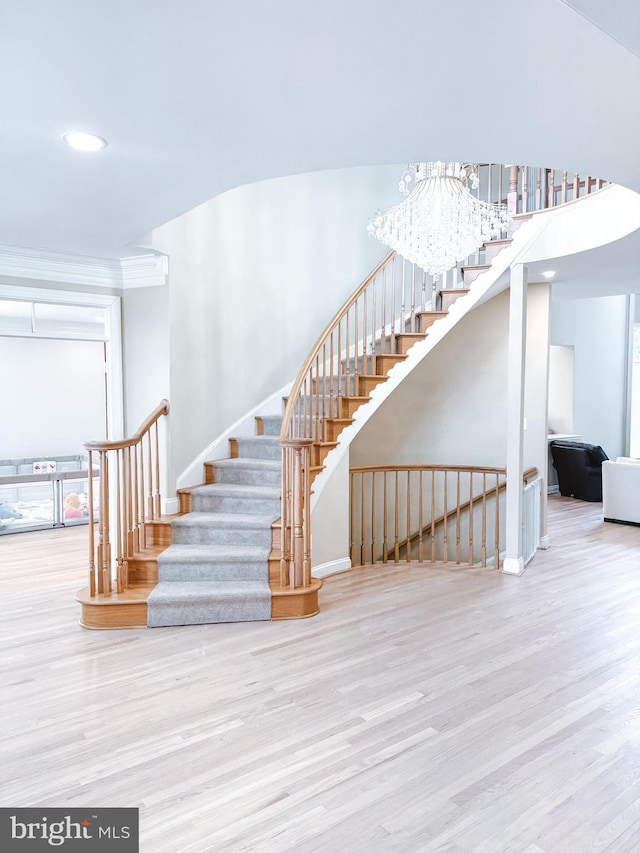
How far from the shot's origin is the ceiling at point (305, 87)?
1.68 metres

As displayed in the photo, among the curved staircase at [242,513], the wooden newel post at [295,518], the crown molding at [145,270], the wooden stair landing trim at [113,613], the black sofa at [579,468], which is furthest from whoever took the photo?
the black sofa at [579,468]

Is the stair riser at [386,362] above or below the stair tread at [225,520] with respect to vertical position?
above

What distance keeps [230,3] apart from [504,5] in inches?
30.3


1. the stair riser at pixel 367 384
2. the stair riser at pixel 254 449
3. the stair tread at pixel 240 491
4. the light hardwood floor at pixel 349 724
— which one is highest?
the stair riser at pixel 367 384

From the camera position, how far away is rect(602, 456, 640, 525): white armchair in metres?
6.91

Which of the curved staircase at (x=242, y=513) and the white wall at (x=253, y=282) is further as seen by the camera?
the white wall at (x=253, y=282)

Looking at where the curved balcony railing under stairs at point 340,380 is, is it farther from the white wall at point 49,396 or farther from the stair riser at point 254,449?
the white wall at point 49,396

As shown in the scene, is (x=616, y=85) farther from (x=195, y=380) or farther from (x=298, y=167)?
(x=195, y=380)

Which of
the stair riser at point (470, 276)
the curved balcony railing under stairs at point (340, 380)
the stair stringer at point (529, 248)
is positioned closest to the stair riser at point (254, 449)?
the curved balcony railing under stairs at point (340, 380)

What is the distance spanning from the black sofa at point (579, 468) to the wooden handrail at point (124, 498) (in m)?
6.53

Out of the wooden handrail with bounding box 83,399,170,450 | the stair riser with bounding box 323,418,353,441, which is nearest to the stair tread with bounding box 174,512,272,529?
the wooden handrail with bounding box 83,399,170,450

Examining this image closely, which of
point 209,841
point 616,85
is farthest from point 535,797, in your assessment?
point 616,85

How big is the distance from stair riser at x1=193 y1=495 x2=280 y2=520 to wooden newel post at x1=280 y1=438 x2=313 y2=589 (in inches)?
21.1

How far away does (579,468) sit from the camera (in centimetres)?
877
